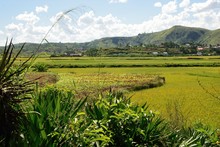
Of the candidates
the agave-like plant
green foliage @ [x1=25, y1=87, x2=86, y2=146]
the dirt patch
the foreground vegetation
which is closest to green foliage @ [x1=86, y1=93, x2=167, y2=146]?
the foreground vegetation

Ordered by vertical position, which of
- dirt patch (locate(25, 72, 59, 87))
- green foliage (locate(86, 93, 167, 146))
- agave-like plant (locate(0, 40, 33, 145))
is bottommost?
dirt patch (locate(25, 72, 59, 87))

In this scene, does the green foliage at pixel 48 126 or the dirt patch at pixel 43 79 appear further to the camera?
the dirt patch at pixel 43 79

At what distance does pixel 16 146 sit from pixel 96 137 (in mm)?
814

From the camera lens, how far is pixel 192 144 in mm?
4797

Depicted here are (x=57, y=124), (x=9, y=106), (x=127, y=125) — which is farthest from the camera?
(x=127, y=125)

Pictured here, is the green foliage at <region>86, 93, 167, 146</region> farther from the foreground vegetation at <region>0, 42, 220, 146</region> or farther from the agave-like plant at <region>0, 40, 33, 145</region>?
the agave-like plant at <region>0, 40, 33, 145</region>

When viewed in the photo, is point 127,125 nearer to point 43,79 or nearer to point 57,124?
point 57,124

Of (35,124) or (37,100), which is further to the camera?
(37,100)

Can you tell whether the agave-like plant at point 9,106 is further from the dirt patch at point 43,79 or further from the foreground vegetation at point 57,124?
the dirt patch at point 43,79

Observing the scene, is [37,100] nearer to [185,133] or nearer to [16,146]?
[16,146]

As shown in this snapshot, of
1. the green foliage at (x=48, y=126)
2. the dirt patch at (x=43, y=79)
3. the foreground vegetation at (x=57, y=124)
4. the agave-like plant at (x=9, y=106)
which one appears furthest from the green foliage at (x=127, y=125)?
the dirt patch at (x=43, y=79)

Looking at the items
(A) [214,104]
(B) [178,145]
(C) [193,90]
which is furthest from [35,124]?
(C) [193,90]

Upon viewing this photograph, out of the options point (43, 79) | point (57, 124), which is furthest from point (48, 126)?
point (43, 79)

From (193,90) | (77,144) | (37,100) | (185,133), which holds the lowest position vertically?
(193,90)
